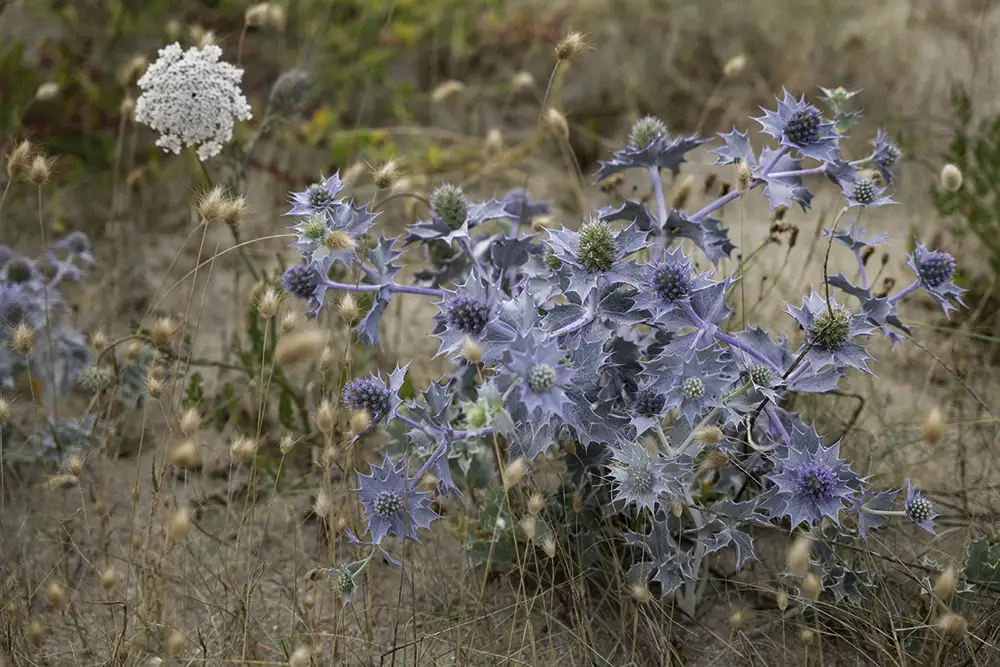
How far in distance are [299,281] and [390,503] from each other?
2.07 feet

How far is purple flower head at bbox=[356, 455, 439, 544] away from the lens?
6.46 feet

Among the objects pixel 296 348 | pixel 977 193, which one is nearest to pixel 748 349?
pixel 296 348

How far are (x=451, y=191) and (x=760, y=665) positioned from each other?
1.36 metres

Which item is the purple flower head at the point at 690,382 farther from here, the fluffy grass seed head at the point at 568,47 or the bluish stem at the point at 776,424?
the fluffy grass seed head at the point at 568,47

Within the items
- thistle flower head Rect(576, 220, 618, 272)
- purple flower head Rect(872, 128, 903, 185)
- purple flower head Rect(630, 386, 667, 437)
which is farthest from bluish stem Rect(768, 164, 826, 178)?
purple flower head Rect(630, 386, 667, 437)

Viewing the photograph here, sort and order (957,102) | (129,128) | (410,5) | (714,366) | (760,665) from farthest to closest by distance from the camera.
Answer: (410,5), (129,128), (957,102), (760,665), (714,366)

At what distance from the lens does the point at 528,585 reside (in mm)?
2338

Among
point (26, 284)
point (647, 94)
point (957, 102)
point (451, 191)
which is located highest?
point (451, 191)

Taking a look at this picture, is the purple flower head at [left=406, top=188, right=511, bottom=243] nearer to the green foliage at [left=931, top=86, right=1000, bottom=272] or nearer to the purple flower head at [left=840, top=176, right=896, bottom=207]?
the purple flower head at [left=840, top=176, right=896, bottom=207]

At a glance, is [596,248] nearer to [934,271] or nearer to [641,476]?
[641,476]

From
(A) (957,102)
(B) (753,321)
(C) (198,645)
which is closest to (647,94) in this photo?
(A) (957,102)

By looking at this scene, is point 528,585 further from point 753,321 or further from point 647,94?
point 647,94

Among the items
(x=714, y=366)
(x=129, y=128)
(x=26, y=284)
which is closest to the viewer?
(x=714, y=366)

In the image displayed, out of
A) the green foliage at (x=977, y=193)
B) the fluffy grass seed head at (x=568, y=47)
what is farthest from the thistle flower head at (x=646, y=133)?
the green foliage at (x=977, y=193)
